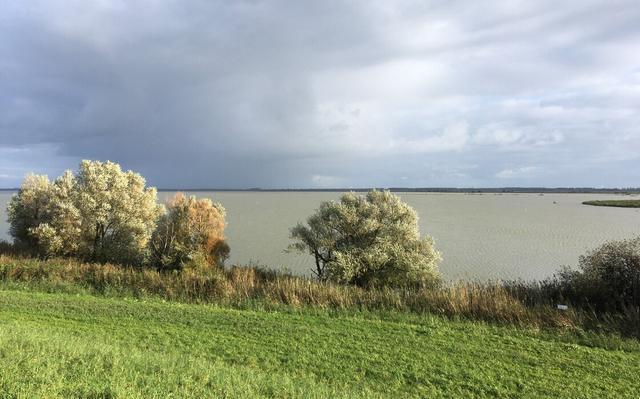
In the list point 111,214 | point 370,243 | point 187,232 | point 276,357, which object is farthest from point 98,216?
point 276,357

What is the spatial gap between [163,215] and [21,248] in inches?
322

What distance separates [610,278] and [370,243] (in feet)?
29.7

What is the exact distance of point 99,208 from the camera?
72.1 feet

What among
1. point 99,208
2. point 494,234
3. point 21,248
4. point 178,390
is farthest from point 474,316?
point 494,234

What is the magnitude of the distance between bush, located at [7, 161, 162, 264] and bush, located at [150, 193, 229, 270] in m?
1.32

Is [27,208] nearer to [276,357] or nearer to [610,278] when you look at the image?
[276,357]

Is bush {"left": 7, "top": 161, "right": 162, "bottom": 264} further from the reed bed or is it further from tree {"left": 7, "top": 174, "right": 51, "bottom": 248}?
the reed bed

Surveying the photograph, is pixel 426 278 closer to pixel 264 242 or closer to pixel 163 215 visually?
pixel 163 215

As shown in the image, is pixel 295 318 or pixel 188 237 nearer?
pixel 295 318

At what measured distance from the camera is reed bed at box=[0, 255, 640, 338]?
1107 centimetres

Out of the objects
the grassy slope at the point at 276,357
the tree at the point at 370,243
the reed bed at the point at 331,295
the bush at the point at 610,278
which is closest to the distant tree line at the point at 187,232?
the tree at the point at 370,243

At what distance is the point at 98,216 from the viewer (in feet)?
71.8

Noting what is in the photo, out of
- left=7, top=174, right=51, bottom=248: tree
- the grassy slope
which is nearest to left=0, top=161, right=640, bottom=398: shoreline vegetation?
the grassy slope

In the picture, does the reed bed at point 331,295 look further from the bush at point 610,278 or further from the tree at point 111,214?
the tree at point 111,214
